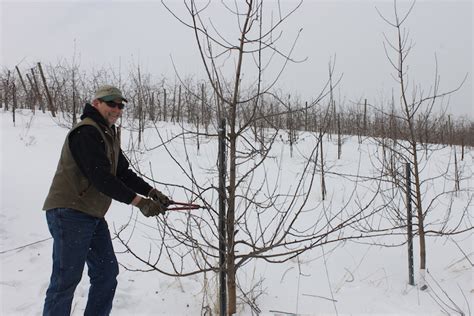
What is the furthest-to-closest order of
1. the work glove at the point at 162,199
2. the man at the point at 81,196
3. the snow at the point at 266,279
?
the snow at the point at 266,279 < the work glove at the point at 162,199 < the man at the point at 81,196

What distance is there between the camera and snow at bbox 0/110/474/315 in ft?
10.7

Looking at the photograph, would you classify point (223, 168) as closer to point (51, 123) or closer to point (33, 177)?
point (33, 177)

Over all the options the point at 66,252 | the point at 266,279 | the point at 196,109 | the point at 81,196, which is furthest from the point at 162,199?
the point at 196,109

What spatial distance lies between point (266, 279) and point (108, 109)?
2.95 m

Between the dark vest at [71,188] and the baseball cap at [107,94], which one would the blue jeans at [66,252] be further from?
the baseball cap at [107,94]

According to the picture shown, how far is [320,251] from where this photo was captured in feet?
17.1

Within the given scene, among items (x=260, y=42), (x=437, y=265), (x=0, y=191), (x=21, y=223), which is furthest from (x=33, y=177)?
(x=437, y=265)

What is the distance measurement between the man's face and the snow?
5.74 feet

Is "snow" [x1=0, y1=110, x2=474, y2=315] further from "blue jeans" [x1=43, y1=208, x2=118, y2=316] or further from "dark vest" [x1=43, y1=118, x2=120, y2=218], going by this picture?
"dark vest" [x1=43, y1=118, x2=120, y2=218]

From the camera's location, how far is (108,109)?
213 cm

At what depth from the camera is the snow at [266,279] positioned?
3252mm

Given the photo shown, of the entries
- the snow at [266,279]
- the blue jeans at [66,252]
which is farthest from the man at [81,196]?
the snow at [266,279]

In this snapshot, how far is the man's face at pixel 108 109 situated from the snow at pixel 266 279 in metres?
1.75

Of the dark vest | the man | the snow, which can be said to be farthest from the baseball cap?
the snow
